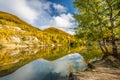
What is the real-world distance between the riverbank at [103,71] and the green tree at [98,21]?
393cm

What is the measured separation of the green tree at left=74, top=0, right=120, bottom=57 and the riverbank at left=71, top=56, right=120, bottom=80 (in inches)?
155

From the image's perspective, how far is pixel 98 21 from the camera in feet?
105

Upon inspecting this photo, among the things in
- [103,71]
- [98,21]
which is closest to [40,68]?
[98,21]

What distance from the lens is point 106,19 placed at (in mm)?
31469

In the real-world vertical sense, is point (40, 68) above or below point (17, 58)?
below

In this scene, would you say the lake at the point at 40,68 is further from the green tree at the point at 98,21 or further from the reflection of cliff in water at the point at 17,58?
the green tree at the point at 98,21

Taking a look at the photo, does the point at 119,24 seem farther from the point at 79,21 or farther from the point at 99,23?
the point at 79,21

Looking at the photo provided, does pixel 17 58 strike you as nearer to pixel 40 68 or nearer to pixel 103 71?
pixel 40 68

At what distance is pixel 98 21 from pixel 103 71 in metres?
11.8

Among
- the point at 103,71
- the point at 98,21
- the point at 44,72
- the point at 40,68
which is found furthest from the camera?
the point at 40,68

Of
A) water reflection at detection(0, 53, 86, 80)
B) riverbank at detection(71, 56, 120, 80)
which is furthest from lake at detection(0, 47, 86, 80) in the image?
riverbank at detection(71, 56, 120, 80)

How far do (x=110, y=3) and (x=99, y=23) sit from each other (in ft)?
11.5

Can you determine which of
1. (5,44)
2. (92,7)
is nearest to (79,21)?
(92,7)

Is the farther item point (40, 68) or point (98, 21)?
point (40, 68)
